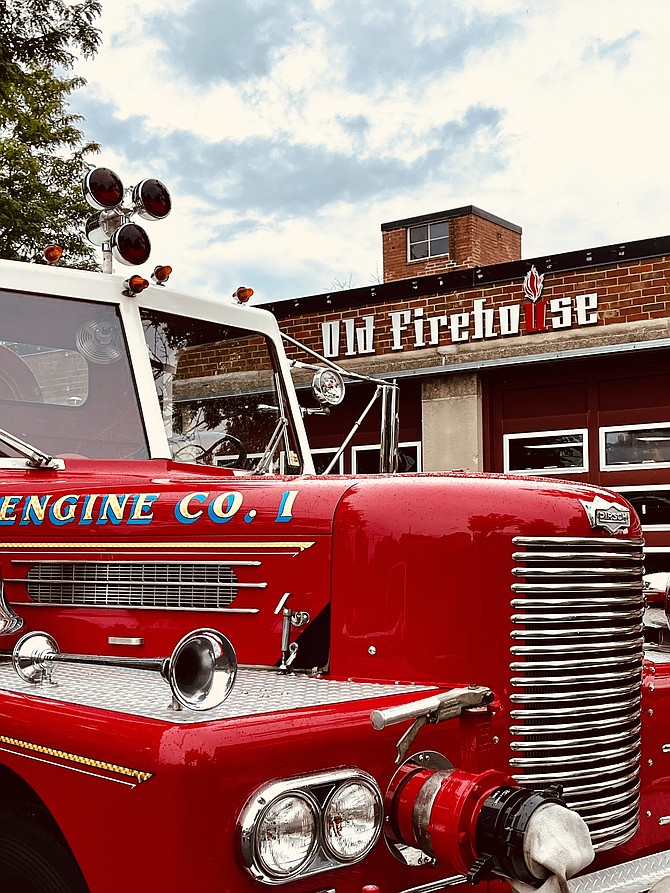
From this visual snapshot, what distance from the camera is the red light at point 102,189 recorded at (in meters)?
4.48

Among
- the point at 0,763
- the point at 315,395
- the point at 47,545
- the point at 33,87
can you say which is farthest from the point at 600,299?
the point at 33,87

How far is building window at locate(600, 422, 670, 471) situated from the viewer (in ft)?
33.0

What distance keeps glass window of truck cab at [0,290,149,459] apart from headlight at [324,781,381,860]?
1.77m

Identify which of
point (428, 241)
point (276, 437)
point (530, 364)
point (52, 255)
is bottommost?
point (276, 437)

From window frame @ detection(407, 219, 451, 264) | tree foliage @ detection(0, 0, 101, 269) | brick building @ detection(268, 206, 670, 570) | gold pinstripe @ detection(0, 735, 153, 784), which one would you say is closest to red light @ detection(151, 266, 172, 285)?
gold pinstripe @ detection(0, 735, 153, 784)

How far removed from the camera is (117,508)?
344 centimetres

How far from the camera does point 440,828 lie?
2.57 metres

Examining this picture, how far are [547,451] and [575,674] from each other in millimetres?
7931

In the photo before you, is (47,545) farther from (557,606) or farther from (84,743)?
(557,606)

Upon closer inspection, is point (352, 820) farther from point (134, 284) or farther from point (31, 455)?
point (134, 284)

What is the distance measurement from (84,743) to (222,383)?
227cm

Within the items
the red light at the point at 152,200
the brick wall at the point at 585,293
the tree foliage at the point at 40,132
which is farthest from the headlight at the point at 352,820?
the tree foliage at the point at 40,132

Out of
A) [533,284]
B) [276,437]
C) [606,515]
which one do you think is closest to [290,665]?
[606,515]

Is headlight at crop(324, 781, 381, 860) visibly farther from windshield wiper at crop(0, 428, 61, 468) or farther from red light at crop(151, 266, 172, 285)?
red light at crop(151, 266, 172, 285)
